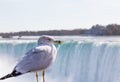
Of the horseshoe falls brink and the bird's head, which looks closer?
the bird's head

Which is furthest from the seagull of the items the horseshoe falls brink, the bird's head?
the horseshoe falls brink

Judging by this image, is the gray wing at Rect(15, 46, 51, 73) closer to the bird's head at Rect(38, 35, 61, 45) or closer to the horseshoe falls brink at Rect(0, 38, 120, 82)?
the bird's head at Rect(38, 35, 61, 45)

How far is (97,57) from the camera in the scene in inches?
674

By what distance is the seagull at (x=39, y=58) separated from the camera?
3453mm

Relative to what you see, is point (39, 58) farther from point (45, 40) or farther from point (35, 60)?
point (45, 40)

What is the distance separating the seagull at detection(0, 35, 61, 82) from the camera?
3453 millimetres

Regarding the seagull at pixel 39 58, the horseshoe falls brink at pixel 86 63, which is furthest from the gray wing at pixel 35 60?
the horseshoe falls brink at pixel 86 63

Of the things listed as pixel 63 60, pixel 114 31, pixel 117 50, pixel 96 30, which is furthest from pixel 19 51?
pixel 96 30

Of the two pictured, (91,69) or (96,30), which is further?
(96,30)

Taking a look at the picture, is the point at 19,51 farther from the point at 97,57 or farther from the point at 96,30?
the point at 96,30

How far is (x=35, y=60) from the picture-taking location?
3494 mm

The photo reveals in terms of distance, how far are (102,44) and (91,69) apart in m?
1.00

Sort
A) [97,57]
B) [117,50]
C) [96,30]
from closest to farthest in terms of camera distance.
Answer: [117,50] < [97,57] < [96,30]

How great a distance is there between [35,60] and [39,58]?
36mm
